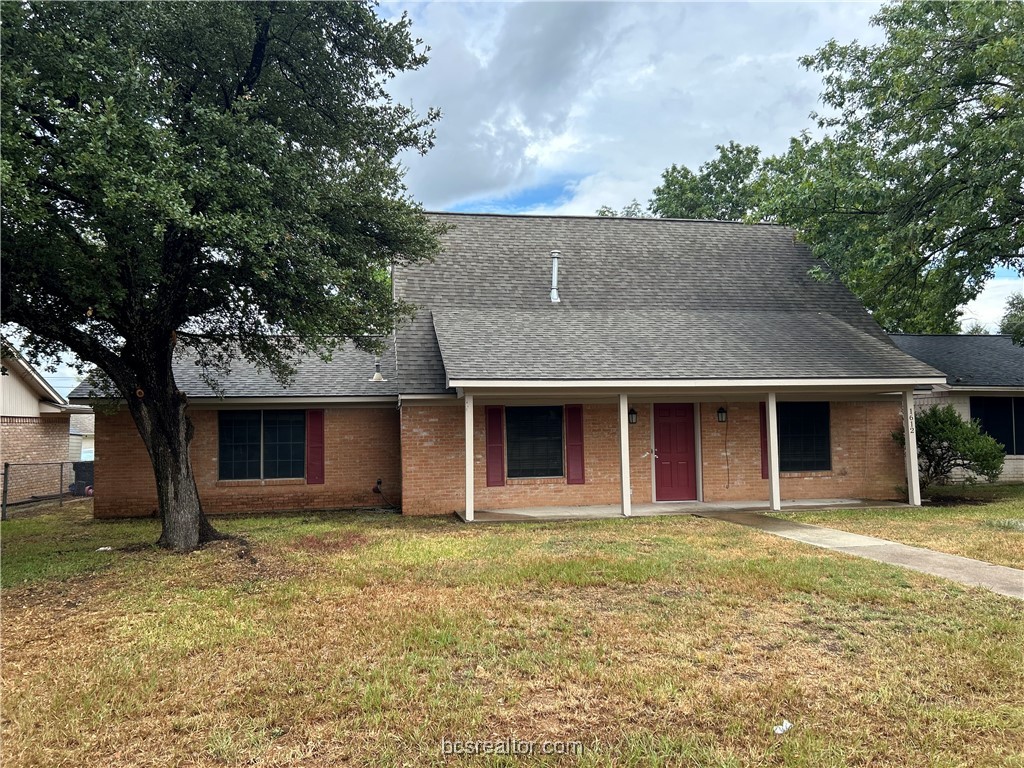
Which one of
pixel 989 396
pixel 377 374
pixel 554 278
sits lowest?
pixel 989 396

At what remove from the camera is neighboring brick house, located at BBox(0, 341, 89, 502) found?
16047 mm

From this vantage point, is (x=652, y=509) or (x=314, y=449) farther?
(x=314, y=449)

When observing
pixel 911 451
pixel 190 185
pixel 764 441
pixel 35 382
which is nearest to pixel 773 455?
pixel 764 441

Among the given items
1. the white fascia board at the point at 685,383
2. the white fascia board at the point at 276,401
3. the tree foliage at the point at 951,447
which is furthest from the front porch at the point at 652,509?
the white fascia board at the point at 276,401

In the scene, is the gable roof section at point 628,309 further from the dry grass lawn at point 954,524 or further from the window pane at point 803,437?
the dry grass lawn at point 954,524

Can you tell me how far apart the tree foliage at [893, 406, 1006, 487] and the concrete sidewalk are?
216 inches

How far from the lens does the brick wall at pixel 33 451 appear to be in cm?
1611

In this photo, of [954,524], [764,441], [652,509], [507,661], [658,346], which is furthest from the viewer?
[764,441]

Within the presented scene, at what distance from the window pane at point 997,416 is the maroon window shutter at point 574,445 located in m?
11.7

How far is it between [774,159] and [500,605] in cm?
2362

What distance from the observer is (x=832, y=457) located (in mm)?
14227

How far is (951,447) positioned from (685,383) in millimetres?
6875

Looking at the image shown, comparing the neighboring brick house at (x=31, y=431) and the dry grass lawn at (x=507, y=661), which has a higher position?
the neighboring brick house at (x=31, y=431)

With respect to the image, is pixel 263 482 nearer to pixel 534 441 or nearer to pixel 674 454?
pixel 534 441
